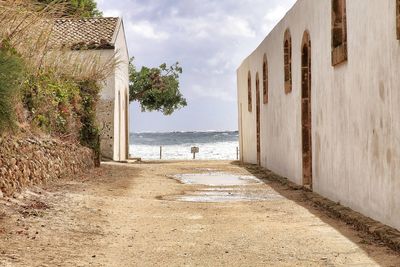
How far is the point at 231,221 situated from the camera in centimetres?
779

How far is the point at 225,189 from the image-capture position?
12.0 metres

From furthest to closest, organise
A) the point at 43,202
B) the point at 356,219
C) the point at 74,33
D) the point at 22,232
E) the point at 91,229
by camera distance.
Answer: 1. the point at 74,33
2. the point at 43,202
3. the point at 356,219
4. the point at 91,229
5. the point at 22,232

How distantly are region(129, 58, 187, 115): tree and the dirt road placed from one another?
2349cm

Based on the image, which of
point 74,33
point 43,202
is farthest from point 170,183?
point 74,33

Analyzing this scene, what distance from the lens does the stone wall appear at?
334 inches

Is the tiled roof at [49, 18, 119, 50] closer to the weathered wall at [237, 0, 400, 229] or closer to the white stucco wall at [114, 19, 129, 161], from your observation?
the white stucco wall at [114, 19, 129, 161]

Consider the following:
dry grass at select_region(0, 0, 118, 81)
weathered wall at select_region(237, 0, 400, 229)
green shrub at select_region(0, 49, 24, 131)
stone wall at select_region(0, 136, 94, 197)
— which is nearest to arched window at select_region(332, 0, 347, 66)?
weathered wall at select_region(237, 0, 400, 229)

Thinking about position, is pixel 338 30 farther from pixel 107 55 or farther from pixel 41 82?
pixel 107 55

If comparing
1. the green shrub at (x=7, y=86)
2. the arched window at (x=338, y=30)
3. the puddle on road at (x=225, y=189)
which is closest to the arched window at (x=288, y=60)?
the puddle on road at (x=225, y=189)

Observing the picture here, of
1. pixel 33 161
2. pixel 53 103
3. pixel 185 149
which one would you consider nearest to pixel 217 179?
pixel 53 103

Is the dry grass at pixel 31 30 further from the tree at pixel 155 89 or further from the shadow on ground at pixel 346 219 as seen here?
the tree at pixel 155 89

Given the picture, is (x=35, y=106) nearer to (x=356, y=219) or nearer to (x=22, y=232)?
(x=22, y=232)

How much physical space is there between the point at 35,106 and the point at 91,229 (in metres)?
5.62

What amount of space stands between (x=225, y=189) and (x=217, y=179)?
244 cm
